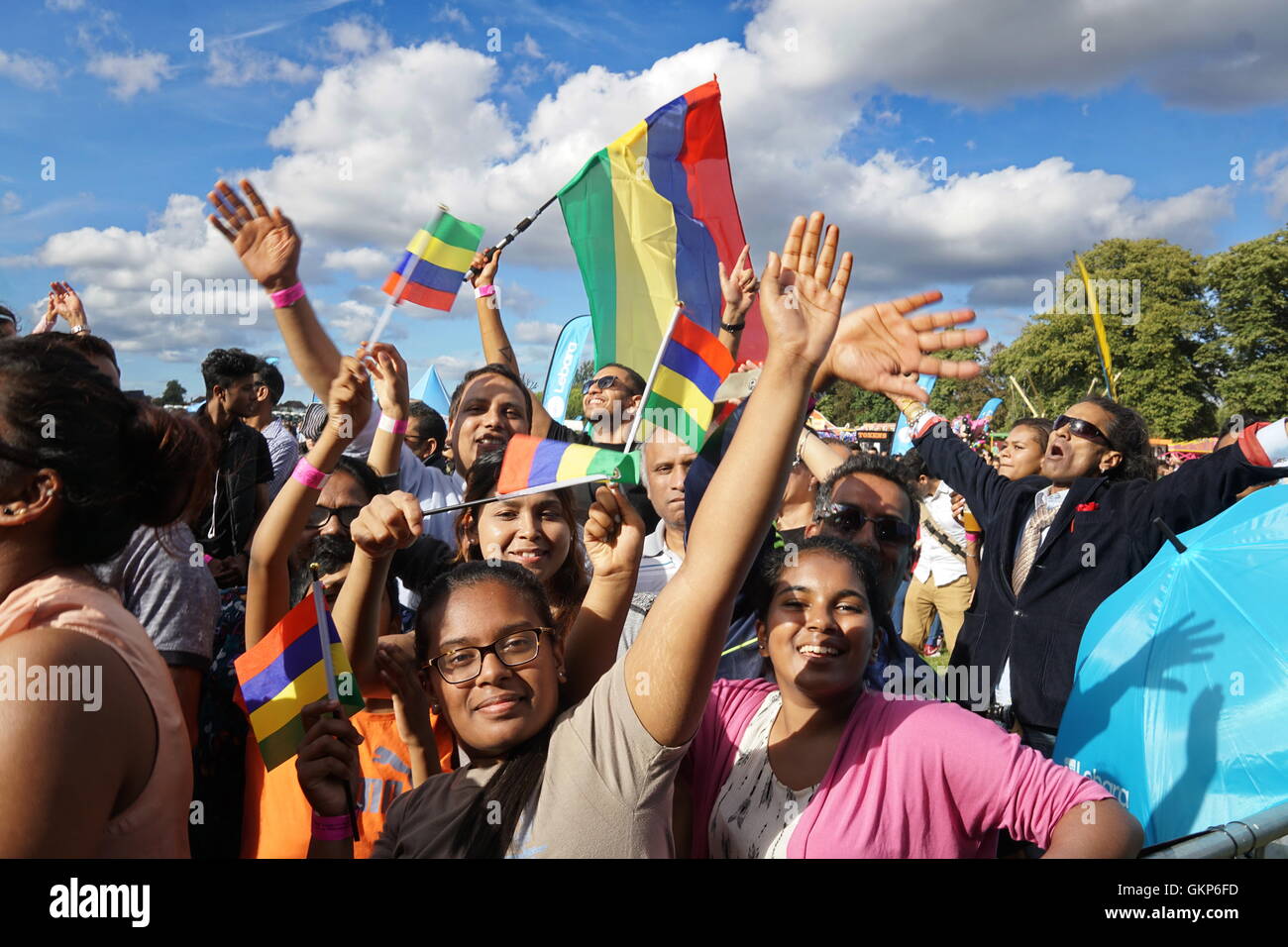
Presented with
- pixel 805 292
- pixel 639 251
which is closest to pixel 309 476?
pixel 805 292

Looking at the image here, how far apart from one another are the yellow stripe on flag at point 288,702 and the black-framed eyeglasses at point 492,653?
0.88 ft

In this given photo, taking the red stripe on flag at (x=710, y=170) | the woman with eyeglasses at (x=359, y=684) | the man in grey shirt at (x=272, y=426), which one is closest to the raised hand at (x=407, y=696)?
the woman with eyeglasses at (x=359, y=684)

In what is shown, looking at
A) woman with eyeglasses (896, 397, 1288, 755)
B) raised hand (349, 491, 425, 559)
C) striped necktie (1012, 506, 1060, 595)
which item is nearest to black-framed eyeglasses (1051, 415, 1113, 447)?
woman with eyeglasses (896, 397, 1288, 755)

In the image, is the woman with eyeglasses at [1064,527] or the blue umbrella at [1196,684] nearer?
the blue umbrella at [1196,684]

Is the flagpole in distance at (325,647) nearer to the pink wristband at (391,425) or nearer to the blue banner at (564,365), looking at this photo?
the pink wristband at (391,425)

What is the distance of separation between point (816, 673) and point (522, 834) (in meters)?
0.78

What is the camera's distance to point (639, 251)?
15.6 feet

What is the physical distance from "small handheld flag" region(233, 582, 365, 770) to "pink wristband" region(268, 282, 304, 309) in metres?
1.51

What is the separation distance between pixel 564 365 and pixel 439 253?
2809 mm

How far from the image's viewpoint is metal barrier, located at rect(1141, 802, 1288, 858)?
5.46 ft

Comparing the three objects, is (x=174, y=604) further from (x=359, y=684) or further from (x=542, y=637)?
(x=542, y=637)

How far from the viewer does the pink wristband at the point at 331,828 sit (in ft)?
5.62

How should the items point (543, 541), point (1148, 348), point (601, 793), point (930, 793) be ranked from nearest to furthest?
point (601, 793) → point (930, 793) → point (543, 541) → point (1148, 348)

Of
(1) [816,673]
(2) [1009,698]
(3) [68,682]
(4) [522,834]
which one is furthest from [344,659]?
(2) [1009,698]
